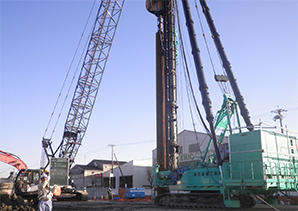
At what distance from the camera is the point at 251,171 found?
45.8 ft

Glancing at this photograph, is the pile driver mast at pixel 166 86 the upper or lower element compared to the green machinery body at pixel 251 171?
upper

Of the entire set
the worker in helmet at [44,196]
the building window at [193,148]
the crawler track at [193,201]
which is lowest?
the crawler track at [193,201]

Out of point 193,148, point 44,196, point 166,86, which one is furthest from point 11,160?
point 193,148

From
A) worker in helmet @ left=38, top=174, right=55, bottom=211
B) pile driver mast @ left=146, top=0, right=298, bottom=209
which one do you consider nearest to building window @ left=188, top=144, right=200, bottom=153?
pile driver mast @ left=146, top=0, right=298, bottom=209

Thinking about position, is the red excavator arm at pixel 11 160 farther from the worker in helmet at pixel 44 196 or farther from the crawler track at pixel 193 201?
the worker in helmet at pixel 44 196

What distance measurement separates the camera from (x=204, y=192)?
17.1 metres

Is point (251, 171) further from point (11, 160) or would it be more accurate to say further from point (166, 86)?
point (11, 160)

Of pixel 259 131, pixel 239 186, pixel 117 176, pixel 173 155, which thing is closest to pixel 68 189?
pixel 173 155

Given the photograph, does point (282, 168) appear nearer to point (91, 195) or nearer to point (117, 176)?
point (91, 195)

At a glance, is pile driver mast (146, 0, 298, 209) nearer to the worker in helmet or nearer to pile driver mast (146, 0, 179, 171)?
pile driver mast (146, 0, 179, 171)

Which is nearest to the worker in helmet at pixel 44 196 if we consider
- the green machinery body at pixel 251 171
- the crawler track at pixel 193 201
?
the green machinery body at pixel 251 171

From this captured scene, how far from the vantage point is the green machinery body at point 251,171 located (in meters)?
13.7

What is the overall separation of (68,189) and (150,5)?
19.0 m

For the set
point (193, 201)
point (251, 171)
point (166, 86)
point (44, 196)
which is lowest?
point (193, 201)
